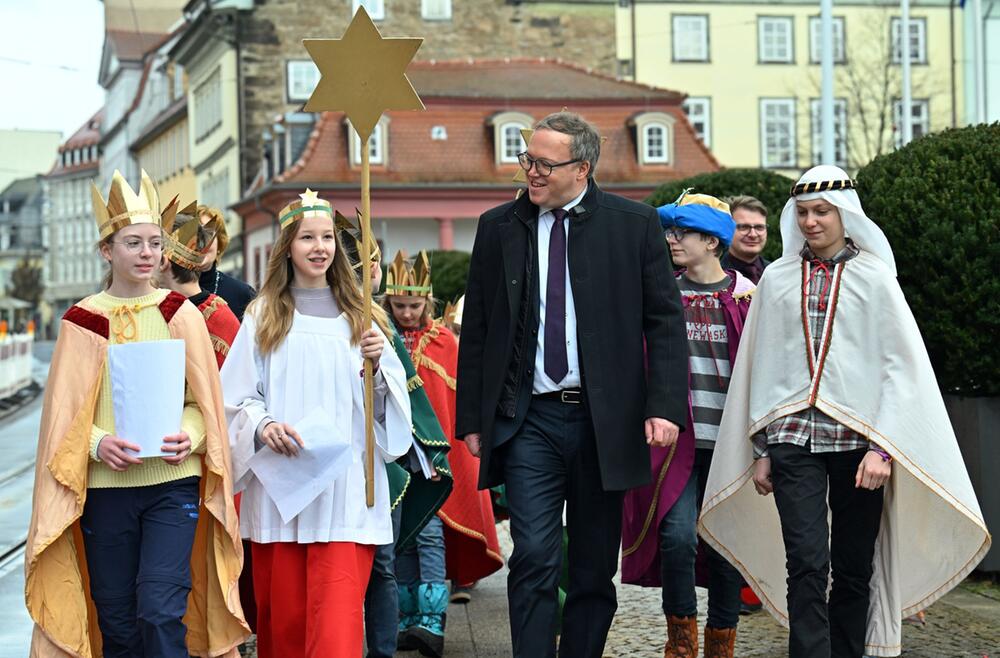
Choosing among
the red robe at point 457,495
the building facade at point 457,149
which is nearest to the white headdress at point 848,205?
the red robe at point 457,495

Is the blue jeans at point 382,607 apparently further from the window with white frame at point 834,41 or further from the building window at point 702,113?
the building window at point 702,113

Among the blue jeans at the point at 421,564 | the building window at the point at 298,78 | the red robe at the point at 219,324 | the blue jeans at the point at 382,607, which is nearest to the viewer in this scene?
the blue jeans at the point at 382,607

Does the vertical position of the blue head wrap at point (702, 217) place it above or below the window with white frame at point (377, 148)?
below

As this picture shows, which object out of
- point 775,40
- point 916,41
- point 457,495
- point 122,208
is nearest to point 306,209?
point 122,208

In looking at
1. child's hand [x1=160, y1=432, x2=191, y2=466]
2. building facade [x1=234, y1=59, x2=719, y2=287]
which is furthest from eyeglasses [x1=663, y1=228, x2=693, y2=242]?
building facade [x1=234, y1=59, x2=719, y2=287]

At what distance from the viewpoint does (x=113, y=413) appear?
235 inches

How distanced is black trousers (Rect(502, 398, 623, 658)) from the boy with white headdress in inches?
25.7

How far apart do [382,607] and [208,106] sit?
178ft

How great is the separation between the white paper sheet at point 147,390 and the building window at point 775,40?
170 feet

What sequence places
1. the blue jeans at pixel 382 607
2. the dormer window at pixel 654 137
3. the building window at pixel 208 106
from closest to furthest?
the blue jeans at pixel 382 607 → the dormer window at pixel 654 137 → the building window at pixel 208 106

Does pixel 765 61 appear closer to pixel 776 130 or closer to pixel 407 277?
pixel 776 130

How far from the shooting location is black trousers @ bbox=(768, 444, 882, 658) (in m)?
6.14

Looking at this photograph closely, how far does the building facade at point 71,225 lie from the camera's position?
413 feet

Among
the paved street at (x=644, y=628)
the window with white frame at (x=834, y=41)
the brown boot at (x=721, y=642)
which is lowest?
the paved street at (x=644, y=628)
